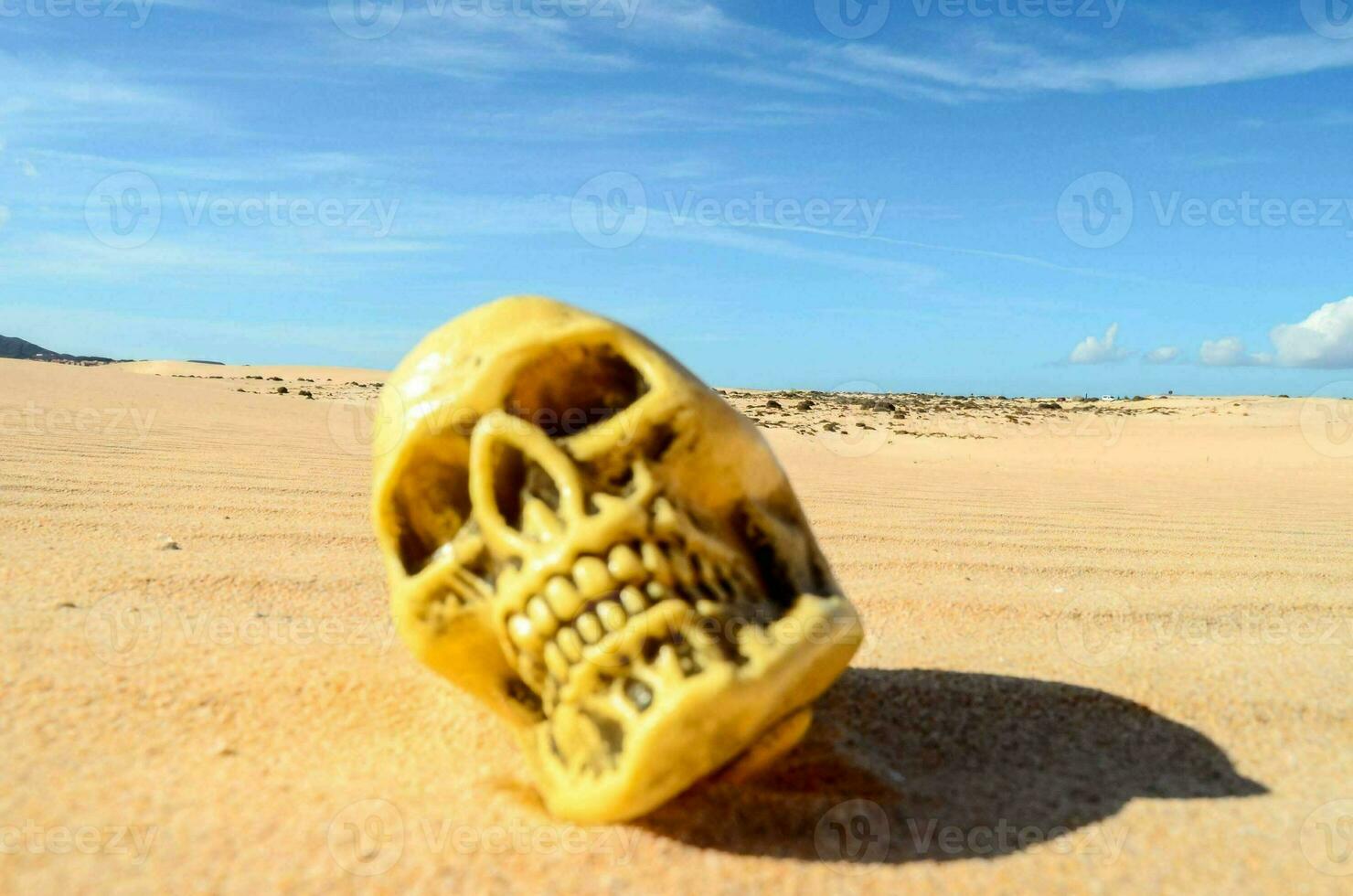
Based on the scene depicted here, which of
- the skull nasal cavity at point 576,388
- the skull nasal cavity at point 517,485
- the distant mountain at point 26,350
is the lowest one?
the distant mountain at point 26,350

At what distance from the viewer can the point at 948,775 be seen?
196 cm

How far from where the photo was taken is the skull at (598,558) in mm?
1604

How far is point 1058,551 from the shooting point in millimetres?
4359

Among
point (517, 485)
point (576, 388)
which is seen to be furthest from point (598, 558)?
point (576, 388)

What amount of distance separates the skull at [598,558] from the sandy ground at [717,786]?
162 millimetres

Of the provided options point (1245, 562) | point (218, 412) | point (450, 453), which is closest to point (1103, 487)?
point (1245, 562)

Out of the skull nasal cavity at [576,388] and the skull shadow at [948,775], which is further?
the skull nasal cavity at [576,388]

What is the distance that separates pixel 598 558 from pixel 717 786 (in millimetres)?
455

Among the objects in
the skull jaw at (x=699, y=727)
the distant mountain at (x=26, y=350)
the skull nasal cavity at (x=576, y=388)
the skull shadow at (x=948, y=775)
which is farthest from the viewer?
the distant mountain at (x=26, y=350)

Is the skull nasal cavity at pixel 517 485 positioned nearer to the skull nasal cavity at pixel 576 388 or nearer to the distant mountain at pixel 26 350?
the skull nasal cavity at pixel 576 388

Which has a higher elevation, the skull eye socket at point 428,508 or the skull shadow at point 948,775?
the skull eye socket at point 428,508

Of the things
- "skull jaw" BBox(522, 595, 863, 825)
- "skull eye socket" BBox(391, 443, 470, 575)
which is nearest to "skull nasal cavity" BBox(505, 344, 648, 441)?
"skull eye socket" BBox(391, 443, 470, 575)

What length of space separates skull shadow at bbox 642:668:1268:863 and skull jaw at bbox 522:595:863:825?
0.11m

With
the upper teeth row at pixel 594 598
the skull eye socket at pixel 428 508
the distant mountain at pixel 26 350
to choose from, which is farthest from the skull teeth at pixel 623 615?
the distant mountain at pixel 26 350
